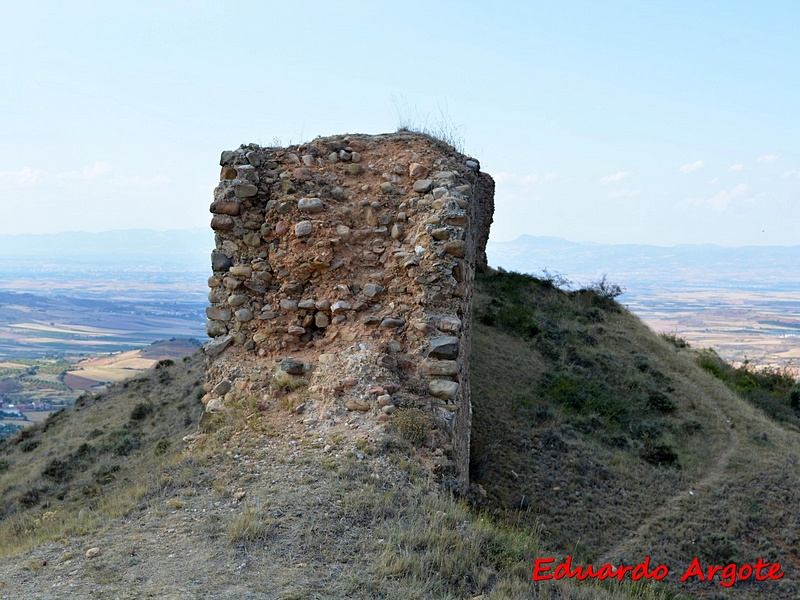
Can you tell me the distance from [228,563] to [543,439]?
9692 mm

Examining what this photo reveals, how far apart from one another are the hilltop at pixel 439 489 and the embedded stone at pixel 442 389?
711 millimetres

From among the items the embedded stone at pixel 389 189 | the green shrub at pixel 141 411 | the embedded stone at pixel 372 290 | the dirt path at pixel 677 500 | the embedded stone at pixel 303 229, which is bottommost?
the green shrub at pixel 141 411

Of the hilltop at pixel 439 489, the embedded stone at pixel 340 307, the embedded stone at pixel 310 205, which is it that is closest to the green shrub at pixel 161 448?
the hilltop at pixel 439 489

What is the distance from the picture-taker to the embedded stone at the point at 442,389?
6785mm

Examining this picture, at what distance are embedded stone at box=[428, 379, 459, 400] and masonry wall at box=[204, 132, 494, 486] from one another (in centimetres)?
1

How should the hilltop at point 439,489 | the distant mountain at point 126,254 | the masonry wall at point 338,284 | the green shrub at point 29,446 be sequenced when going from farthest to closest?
the distant mountain at point 126,254, the green shrub at point 29,446, the masonry wall at point 338,284, the hilltop at point 439,489

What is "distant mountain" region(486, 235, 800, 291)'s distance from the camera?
9069 cm

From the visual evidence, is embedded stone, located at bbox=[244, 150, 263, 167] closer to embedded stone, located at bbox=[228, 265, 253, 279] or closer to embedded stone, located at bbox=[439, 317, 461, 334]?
embedded stone, located at bbox=[228, 265, 253, 279]

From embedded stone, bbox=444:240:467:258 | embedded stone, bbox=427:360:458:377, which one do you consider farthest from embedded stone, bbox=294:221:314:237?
embedded stone, bbox=427:360:458:377

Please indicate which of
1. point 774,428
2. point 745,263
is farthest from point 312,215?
point 745,263

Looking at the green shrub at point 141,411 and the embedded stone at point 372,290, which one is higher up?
the embedded stone at point 372,290

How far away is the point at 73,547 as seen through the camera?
4.95 metres

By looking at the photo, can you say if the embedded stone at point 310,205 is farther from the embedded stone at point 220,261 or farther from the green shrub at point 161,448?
the green shrub at point 161,448

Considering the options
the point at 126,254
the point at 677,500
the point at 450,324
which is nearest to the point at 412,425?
the point at 450,324
